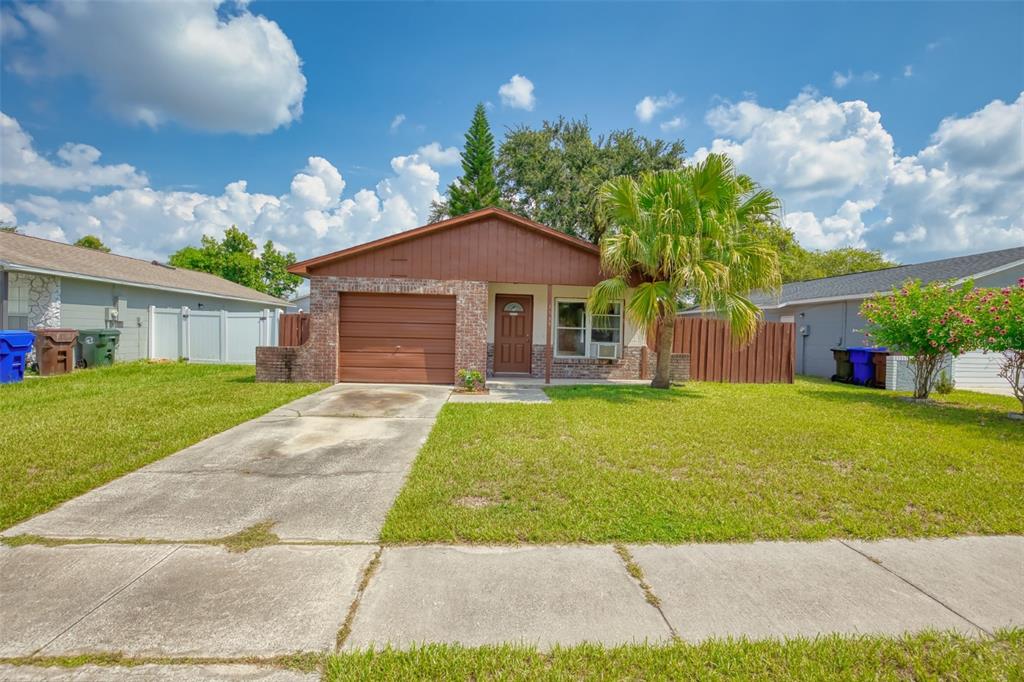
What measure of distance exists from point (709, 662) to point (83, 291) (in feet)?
58.6

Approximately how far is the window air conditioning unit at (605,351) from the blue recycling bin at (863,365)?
6.65m

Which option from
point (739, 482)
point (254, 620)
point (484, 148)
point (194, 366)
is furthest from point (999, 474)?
point (484, 148)

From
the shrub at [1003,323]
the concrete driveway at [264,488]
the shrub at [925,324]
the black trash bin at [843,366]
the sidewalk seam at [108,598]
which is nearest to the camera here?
the sidewalk seam at [108,598]

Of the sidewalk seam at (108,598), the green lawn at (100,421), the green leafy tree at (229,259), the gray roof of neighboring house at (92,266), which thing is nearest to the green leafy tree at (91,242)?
the green leafy tree at (229,259)

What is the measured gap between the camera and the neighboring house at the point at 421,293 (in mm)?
10461

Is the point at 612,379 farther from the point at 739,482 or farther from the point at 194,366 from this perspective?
the point at 194,366

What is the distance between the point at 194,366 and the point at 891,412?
16947 millimetres

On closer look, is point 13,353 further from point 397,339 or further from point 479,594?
point 479,594

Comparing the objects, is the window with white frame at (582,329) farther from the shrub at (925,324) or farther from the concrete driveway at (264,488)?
the concrete driveway at (264,488)

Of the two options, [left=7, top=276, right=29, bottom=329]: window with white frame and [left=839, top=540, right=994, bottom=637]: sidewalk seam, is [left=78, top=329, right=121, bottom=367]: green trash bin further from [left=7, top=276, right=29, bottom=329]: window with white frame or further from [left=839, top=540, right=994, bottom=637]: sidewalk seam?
[left=839, top=540, right=994, bottom=637]: sidewalk seam

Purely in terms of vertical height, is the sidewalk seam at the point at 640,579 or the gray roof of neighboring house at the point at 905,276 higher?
the gray roof of neighboring house at the point at 905,276

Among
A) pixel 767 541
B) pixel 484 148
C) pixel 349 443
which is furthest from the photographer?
pixel 484 148

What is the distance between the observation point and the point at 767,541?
3277 mm

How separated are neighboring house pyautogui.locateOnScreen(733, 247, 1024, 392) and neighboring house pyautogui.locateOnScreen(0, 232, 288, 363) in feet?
64.4
